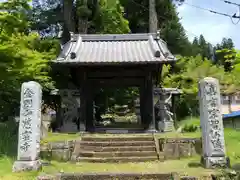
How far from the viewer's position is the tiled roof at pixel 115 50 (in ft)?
39.7

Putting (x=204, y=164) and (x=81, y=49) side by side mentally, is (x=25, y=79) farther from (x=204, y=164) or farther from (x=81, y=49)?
(x=204, y=164)

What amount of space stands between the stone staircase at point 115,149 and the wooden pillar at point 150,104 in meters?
1.95

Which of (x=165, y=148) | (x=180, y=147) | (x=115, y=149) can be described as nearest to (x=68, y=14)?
(x=115, y=149)

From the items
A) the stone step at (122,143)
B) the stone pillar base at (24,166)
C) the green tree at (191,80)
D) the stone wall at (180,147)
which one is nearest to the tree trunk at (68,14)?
the green tree at (191,80)

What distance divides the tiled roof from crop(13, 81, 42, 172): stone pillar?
4.50 meters

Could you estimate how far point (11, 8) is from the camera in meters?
8.91

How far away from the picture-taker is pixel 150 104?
40.9ft

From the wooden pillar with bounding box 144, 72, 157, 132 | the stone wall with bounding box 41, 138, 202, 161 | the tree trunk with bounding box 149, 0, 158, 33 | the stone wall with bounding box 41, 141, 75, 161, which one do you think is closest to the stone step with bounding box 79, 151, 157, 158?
the stone wall with bounding box 41, 138, 202, 161

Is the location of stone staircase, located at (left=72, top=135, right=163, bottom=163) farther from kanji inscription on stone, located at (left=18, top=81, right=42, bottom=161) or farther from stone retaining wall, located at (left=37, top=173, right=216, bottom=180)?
stone retaining wall, located at (left=37, top=173, right=216, bottom=180)

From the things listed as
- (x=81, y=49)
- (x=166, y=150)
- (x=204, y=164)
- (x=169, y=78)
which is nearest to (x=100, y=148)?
(x=166, y=150)

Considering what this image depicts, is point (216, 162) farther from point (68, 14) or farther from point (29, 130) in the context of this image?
point (68, 14)

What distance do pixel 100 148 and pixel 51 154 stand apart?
1698 millimetres

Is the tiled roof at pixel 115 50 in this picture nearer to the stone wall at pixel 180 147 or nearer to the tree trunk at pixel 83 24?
the stone wall at pixel 180 147

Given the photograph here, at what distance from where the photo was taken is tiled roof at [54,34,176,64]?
476 inches
